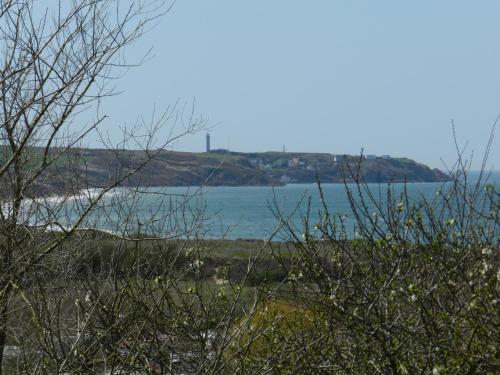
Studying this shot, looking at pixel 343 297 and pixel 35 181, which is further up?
pixel 35 181

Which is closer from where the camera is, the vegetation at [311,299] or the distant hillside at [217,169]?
the vegetation at [311,299]

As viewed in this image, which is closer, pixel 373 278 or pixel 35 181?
pixel 373 278

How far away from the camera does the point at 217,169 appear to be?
37.4ft

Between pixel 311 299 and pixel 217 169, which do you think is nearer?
pixel 311 299

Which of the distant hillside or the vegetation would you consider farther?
the distant hillside

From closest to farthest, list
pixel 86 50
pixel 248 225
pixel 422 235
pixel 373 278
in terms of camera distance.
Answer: pixel 373 278 → pixel 422 235 → pixel 86 50 → pixel 248 225

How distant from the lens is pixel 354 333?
266 inches

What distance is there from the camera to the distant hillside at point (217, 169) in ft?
35.5

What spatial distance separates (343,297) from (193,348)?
1.69m

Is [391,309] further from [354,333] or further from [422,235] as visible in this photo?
[422,235]

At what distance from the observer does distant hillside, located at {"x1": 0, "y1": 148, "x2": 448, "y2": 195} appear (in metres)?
10.8

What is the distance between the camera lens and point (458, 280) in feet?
23.0

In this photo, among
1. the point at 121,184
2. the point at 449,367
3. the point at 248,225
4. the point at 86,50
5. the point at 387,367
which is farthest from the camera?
the point at 248,225

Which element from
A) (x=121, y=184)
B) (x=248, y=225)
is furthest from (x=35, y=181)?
(x=248, y=225)
